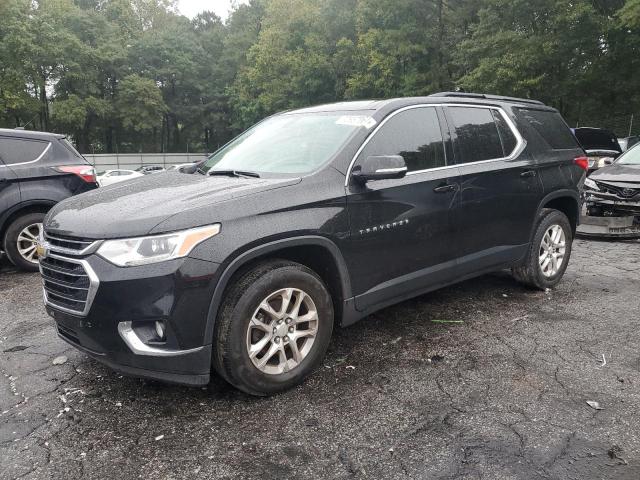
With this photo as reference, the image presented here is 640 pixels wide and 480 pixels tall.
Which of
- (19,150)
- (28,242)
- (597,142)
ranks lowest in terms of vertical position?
(28,242)

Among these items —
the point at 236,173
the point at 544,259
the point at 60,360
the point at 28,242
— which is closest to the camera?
the point at 236,173

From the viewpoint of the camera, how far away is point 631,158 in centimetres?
872

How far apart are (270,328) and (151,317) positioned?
0.68 meters

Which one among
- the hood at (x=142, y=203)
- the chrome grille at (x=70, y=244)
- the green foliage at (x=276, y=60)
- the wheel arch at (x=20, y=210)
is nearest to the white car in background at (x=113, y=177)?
the wheel arch at (x=20, y=210)

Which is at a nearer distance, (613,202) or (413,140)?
(413,140)

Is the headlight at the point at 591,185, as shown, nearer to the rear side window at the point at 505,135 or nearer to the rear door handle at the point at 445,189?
the rear side window at the point at 505,135

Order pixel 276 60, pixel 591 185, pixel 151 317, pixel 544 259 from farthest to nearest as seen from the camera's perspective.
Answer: pixel 276 60
pixel 591 185
pixel 544 259
pixel 151 317

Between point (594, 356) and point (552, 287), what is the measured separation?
1599 millimetres

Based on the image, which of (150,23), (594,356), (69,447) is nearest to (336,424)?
(69,447)

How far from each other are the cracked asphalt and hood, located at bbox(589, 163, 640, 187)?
14.6 ft

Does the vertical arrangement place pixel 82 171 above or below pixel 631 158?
below

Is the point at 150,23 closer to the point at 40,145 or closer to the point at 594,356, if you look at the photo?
the point at 40,145

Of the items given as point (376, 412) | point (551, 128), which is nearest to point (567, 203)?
point (551, 128)

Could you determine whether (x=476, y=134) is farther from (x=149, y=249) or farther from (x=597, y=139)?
(x=597, y=139)
